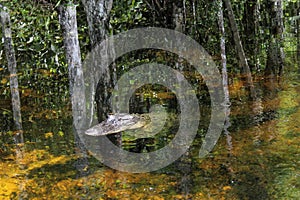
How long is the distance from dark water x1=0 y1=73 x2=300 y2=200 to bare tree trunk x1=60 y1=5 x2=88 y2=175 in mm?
243

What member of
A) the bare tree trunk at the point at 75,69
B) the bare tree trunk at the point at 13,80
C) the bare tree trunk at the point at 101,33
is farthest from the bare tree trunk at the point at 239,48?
the bare tree trunk at the point at 13,80

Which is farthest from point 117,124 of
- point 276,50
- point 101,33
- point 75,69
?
point 276,50

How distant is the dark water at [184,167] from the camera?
25.3ft

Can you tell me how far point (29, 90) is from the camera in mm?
15930

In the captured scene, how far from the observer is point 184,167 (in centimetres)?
868

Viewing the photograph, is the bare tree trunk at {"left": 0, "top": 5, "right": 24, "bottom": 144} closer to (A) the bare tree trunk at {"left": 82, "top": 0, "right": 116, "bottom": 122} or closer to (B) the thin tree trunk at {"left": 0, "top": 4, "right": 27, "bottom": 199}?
(B) the thin tree trunk at {"left": 0, "top": 4, "right": 27, "bottom": 199}

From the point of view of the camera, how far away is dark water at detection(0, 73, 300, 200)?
25.3 ft

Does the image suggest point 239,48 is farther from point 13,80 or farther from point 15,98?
point 13,80

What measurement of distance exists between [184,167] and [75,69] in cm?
377

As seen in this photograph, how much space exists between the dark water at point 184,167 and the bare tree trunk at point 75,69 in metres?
0.24

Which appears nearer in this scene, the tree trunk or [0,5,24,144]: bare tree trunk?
[0,5,24,144]: bare tree trunk

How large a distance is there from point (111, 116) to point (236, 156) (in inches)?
110

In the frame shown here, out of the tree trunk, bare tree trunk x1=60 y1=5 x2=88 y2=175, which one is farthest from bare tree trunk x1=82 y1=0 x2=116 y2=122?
the tree trunk

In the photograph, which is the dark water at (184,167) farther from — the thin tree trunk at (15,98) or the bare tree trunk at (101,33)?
the bare tree trunk at (101,33)
